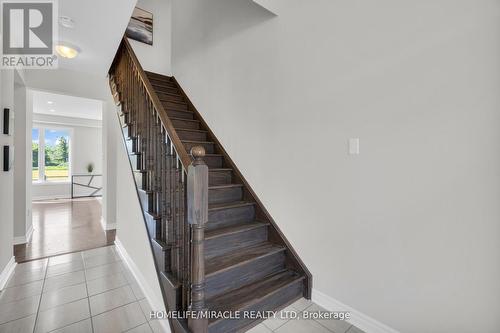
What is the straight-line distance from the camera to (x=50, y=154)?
7590 millimetres

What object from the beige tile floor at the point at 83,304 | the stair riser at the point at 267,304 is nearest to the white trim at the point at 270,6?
the stair riser at the point at 267,304

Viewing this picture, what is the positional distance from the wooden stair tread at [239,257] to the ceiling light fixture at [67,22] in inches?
97.8

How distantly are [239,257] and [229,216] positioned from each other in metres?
0.43

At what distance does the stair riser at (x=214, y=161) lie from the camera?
113 inches

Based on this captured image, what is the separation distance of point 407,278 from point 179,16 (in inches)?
186

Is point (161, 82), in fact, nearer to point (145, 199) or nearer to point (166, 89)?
point (166, 89)

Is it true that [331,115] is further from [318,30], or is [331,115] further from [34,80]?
[34,80]

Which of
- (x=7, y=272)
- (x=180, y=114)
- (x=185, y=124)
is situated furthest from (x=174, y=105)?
(x=7, y=272)

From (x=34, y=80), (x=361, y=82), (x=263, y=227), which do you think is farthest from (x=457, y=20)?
(x=34, y=80)

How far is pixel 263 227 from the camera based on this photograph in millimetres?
2344

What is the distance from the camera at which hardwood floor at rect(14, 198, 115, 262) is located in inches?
123

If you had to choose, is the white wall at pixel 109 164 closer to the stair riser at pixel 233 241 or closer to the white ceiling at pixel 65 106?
the white ceiling at pixel 65 106

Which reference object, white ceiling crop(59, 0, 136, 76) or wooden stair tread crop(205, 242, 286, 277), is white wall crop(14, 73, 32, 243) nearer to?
white ceiling crop(59, 0, 136, 76)

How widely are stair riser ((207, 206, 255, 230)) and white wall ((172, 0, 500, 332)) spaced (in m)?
0.23
